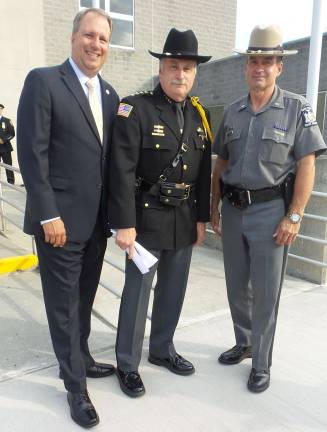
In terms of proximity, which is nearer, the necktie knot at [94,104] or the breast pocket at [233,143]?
the necktie knot at [94,104]

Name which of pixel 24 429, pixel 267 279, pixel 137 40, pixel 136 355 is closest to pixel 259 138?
pixel 267 279

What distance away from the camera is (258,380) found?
234 centimetres

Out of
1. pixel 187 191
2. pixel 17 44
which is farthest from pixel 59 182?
pixel 17 44

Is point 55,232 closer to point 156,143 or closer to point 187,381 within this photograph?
point 156,143

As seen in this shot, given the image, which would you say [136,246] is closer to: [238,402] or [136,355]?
[136,355]

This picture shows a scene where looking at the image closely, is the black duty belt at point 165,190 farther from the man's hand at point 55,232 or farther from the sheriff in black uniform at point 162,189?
the man's hand at point 55,232

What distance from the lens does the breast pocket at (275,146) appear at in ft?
7.11

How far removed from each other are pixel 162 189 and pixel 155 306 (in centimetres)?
77

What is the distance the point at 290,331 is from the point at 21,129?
227cm

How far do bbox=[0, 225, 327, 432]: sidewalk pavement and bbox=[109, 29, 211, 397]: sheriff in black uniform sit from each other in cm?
14

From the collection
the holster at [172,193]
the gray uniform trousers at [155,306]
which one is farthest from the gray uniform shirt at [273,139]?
the gray uniform trousers at [155,306]

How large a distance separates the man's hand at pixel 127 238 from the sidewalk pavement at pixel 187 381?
0.81 m

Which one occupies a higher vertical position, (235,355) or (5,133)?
(5,133)

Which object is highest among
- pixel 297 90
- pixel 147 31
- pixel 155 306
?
pixel 147 31
